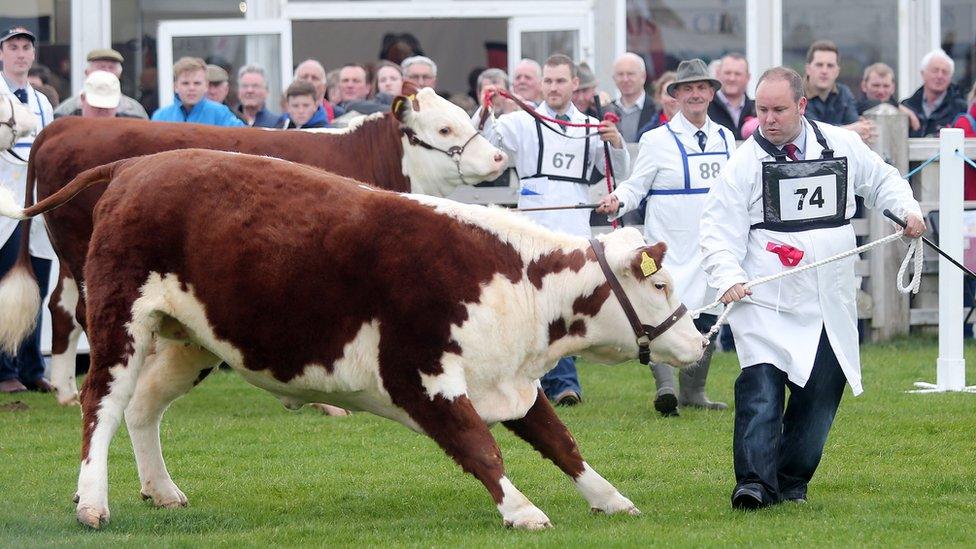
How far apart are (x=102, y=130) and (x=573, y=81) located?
11.3 feet

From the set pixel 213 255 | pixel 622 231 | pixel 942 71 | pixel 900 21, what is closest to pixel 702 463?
pixel 622 231

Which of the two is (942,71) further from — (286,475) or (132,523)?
(132,523)

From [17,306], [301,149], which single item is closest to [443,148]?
[301,149]

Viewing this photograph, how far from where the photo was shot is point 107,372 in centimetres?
726

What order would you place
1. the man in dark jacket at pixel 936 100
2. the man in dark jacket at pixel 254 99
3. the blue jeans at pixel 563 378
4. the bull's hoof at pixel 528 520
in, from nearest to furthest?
1. the bull's hoof at pixel 528 520
2. the blue jeans at pixel 563 378
3. the man in dark jacket at pixel 254 99
4. the man in dark jacket at pixel 936 100

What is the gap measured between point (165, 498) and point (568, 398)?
13.9 feet

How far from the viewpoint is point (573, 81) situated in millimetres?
11484

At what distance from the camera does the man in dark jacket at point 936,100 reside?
50.9 feet

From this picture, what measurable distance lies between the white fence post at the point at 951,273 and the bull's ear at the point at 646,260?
5.23 meters

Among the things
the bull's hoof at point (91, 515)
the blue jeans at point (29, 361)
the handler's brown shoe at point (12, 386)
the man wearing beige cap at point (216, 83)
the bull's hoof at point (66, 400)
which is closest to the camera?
the bull's hoof at point (91, 515)

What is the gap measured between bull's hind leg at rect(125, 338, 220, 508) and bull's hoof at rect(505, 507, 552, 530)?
1.86m

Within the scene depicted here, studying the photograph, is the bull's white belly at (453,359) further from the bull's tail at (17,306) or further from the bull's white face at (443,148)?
the bull's white face at (443,148)

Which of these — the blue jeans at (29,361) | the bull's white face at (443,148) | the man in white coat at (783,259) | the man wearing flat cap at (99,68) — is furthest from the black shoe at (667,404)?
the man wearing flat cap at (99,68)

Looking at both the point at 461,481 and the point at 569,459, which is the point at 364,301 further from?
the point at 461,481
